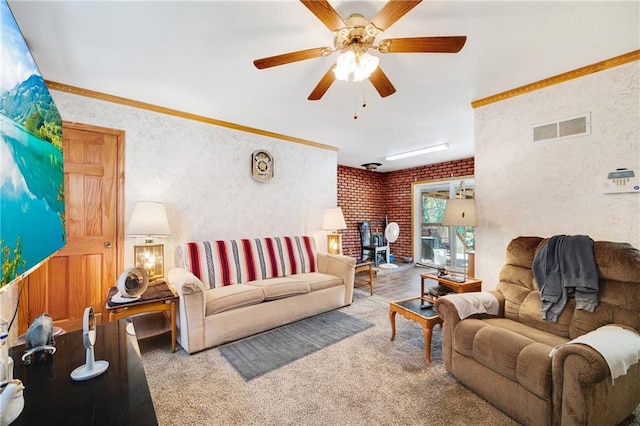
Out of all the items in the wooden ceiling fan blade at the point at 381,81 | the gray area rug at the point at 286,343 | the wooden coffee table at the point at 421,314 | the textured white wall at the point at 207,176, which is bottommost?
the gray area rug at the point at 286,343

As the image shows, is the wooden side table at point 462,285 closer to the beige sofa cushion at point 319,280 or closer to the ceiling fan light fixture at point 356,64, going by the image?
the beige sofa cushion at point 319,280

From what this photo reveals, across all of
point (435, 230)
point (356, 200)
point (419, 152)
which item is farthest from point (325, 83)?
point (435, 230)

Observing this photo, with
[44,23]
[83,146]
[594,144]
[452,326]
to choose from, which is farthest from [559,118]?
[83,146]

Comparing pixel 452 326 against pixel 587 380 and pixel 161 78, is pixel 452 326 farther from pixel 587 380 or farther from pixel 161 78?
pixel 161 78

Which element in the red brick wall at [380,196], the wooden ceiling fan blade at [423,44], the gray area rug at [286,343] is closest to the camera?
the wooden ceiling fan blade at [423,44]

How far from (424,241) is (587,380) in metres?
5.45

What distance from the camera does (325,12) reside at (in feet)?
4.46

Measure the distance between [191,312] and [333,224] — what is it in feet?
8.24

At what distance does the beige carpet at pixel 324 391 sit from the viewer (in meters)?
1.58

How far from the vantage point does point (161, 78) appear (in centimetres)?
240

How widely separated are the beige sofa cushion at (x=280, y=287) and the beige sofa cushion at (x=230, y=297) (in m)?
0.08

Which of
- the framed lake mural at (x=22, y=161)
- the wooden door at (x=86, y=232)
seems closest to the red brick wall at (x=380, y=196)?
the wooden door at (x=86, y=232)

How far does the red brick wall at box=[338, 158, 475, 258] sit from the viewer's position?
629 centimetres

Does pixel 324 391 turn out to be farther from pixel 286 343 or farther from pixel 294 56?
pixel 294 56
